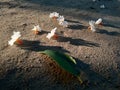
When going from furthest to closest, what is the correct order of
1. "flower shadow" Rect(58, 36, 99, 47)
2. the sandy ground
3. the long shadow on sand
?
1. the long shadow on sand
2. "flower shadow" Rect(58, 36, 99, 47)
3. the sandy ground

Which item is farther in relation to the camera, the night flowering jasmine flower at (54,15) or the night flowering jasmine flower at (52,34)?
the night flowering jasmine flower at (54,15)

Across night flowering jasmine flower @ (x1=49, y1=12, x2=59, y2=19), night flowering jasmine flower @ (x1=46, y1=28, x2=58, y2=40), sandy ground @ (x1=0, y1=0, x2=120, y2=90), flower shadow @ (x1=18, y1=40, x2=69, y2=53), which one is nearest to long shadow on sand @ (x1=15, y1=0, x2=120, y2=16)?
sandy ground @ (x1=0, y1=0, x2=120, y2=90)

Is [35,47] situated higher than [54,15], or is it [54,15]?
[54,15]

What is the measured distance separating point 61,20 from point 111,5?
5.63 ft

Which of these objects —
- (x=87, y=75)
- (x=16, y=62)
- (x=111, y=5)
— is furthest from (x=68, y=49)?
(x=111, y=5)

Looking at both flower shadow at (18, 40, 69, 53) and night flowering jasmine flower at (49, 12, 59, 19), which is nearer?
flower shadow at (18, 40, 69, 53)

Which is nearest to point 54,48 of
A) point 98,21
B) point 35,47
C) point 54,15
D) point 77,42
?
point 35,47

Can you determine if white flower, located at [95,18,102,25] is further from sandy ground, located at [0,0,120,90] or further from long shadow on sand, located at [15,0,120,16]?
long shadow on sand, located at [15,0,120,16]

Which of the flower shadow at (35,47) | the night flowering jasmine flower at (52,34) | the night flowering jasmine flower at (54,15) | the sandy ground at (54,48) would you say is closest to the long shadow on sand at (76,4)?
the sandy ground at (54,48)

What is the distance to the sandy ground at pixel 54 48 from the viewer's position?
3.26m

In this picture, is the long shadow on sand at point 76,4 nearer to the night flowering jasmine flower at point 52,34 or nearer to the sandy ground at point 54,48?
the sandy ground at point 54,48

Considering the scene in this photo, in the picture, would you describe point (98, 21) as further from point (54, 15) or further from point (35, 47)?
point (35, 47)

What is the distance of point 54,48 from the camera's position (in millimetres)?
3695

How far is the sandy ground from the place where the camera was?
3.26m
